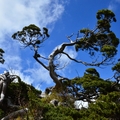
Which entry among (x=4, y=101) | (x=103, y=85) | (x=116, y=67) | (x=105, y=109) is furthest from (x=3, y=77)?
(x=105, y=109)

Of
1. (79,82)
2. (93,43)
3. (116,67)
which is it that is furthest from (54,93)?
(93,43)

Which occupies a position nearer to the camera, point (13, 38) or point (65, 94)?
point (65, 94)

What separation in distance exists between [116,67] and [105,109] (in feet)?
18.7

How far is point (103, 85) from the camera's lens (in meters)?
10.7

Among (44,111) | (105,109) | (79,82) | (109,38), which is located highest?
(109,38)

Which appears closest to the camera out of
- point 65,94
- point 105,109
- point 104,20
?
point 105,109

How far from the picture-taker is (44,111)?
6688mm

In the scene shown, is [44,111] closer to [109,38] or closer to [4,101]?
[4,101]

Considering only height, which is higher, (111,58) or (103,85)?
(111,58)

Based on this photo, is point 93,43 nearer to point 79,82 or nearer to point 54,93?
point 79,82

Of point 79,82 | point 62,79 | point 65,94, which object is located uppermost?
point 62,79

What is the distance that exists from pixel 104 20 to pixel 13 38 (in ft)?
15.1

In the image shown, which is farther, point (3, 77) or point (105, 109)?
point (3, 77)

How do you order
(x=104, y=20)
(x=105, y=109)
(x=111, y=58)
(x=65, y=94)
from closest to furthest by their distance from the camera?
(x=105, y=109) < (x=65, y=94) < (x=111, y=58) < (x=104, y=20)
